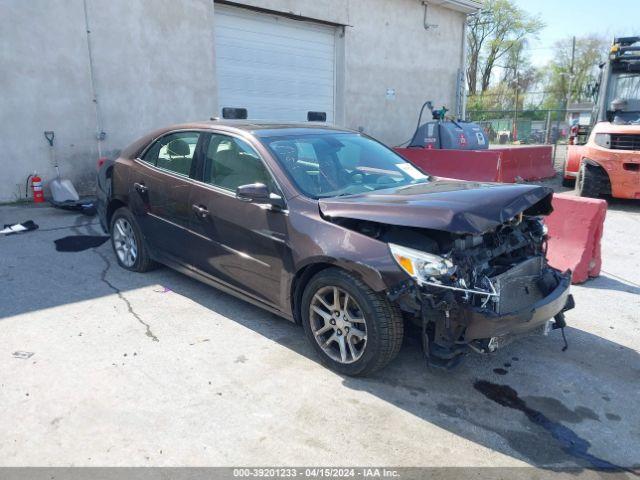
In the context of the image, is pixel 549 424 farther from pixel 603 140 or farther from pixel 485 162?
pixel 603 140

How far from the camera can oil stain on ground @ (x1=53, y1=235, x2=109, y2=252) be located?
6410 mm

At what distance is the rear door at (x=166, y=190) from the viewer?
14.9 ft

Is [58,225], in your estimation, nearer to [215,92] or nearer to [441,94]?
[215,92]

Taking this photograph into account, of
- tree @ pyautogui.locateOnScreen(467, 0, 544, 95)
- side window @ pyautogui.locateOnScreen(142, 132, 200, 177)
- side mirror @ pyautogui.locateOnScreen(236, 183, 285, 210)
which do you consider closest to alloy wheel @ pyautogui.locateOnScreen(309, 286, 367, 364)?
side mirror @ pyautogui.locateOnScreen(236, 183, 285, 210)

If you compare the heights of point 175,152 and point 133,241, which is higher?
point 175,152

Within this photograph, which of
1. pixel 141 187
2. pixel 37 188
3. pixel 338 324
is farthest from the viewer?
pixel 37 188

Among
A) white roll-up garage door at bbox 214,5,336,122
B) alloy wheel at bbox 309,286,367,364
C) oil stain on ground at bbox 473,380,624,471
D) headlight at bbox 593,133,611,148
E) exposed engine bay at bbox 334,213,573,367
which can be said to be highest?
white roll-up garage door at bbox 214,5,336,122

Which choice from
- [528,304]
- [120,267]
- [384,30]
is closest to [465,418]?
[528,304]

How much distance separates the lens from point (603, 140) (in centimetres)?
987

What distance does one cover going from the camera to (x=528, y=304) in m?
3.42

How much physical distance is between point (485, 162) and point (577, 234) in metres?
4.96

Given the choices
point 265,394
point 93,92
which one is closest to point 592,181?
point 265,394

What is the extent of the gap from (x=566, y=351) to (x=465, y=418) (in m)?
1.37

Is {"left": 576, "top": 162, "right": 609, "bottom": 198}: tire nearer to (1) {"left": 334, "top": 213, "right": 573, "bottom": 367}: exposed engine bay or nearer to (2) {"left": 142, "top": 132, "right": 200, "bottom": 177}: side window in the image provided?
(1) {"left": 334, "top": 213, "right": 573, "bottom": 367}: exposed engine bay
